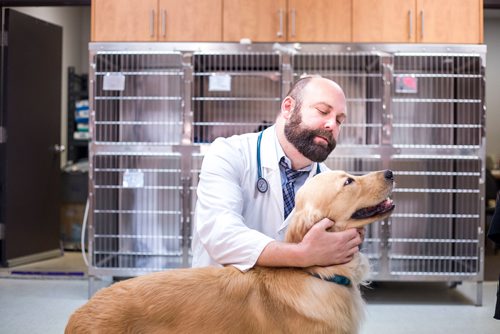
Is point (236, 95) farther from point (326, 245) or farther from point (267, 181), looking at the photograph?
point (326, 245)

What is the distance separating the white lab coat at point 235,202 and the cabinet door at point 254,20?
2071 millimetres

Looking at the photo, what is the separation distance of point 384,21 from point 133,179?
1989 mm

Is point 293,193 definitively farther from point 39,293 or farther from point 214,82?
point 39,293

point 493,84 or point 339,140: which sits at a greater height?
point 493,84

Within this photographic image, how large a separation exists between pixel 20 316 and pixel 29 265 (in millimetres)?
1920

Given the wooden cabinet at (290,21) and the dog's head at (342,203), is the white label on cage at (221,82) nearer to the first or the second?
the wooden cabinet at (290,21)

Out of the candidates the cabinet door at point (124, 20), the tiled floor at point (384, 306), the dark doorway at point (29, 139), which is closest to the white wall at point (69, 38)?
the dark doorway at point (29, 139)

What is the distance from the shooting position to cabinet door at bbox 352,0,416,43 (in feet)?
13.3

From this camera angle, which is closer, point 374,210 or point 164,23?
point 374,210

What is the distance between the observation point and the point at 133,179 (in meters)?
4.04

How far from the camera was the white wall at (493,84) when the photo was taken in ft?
26.3

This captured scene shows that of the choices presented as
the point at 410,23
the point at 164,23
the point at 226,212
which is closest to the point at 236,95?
the point at 164,23

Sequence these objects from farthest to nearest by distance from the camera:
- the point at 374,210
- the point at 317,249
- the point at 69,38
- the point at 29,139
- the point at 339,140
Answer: the point at 69,38, the point at 29,139, the point at 339,140, the point at 374,210, the point at 317,249

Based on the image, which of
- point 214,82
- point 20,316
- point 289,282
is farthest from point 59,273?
point 289,282
